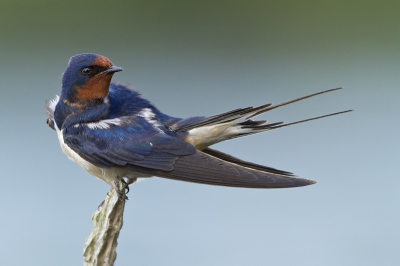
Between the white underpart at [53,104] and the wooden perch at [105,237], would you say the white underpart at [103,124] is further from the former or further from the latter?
the wooden perch at [105,237]

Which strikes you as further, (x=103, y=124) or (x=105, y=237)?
(x=103, y=124)

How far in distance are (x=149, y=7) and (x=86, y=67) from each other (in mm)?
1046

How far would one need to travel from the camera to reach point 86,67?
1698mm

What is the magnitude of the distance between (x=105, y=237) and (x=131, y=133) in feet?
1.37

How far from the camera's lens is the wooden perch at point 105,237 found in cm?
136

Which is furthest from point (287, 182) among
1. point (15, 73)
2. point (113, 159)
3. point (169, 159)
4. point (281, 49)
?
point (15, 73)

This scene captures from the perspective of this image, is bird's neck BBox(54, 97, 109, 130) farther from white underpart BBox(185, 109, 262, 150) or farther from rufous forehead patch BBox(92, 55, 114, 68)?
white underpart BBox(185, 109, 262, 150)

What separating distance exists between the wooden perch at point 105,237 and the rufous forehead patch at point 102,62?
33 centimetres

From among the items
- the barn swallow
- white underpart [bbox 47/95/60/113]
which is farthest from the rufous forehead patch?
white underpart [bbox 47/95/60/113]

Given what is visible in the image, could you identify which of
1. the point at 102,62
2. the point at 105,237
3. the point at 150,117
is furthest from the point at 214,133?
the point at 105,237

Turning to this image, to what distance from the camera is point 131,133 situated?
1761mm

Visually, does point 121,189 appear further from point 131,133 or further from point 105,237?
point 105,237

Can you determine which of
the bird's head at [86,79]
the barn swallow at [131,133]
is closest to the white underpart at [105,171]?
the barn swallow at [131,133]

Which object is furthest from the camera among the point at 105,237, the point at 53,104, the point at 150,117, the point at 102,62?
the point at 53,104
